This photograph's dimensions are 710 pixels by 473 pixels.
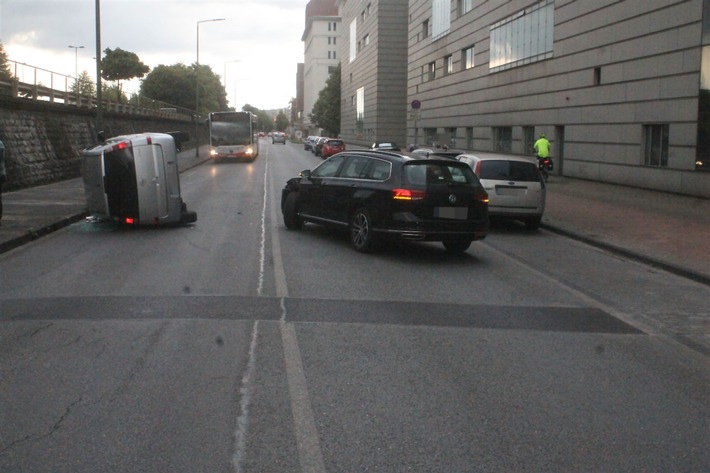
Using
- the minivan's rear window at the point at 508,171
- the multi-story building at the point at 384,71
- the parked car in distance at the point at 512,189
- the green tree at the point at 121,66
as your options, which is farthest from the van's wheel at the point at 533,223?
the green tree at the point at 121,66

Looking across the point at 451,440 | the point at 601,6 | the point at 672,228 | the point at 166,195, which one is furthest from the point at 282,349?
the point at 601,6

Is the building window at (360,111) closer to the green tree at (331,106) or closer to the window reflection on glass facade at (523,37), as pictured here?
the green tree at (331,106)

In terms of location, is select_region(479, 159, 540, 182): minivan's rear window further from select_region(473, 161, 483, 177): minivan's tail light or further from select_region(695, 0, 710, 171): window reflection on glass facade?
select_region(695, 0, 710, 171): window reflection on glass facade

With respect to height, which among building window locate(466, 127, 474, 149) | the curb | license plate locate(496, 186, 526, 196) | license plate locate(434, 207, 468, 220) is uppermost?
building window locate(466, 127, 474, 149)

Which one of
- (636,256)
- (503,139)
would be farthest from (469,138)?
(636,256)

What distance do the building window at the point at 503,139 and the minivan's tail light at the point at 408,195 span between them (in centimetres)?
2788

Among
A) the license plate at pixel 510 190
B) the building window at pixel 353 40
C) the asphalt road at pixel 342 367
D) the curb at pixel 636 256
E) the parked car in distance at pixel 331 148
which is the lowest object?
the asphalt road at pixel 342 367

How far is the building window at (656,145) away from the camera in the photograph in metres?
24.3

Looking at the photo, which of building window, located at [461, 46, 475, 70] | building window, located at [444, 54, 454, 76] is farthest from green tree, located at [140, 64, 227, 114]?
building window, located at [461, 46, 475, 70]

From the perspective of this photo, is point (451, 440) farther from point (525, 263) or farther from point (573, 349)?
point (525, 263)

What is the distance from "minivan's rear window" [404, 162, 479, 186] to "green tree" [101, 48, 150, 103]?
7685cm

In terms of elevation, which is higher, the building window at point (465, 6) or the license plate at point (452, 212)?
the building window at point (465, 6)

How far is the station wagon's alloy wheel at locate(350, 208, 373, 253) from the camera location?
12039 mm

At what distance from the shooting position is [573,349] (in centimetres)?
709
